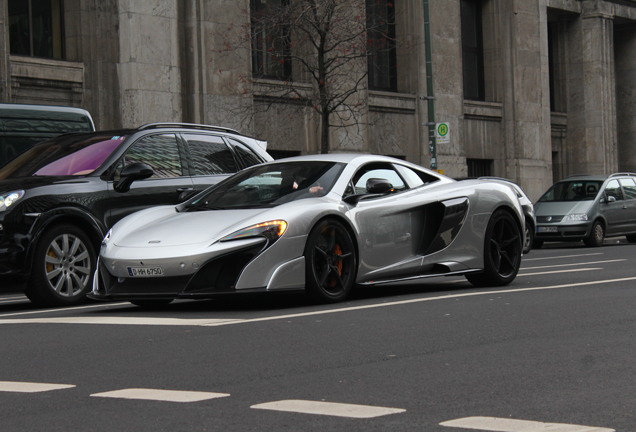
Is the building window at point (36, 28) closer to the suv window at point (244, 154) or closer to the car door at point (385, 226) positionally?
the suv window at point (244, 154)

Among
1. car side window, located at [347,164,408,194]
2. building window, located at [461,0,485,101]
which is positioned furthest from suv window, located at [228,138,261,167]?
building window, located at [461,0,485,101]

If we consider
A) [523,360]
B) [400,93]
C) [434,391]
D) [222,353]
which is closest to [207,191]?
[222,353]

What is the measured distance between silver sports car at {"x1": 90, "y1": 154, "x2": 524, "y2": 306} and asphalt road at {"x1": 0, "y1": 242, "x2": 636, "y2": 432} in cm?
29

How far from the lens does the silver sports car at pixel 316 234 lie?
993cm

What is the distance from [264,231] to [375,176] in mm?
1954

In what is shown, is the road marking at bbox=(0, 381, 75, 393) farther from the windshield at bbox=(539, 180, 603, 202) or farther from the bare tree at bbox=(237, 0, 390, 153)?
the windshield at bbox=(539, 180, 603, 202)

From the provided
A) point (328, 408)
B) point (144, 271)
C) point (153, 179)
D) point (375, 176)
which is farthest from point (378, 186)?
point (328, 408)

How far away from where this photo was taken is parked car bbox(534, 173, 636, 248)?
27703 mm

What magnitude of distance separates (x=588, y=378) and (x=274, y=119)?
1003 inches

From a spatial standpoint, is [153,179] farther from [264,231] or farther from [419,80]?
[419,80]

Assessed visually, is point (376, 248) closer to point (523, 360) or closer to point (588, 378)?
point (523, 360)

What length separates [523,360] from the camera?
7.08 m

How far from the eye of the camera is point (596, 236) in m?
27.9

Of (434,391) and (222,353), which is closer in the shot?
(434,391)
